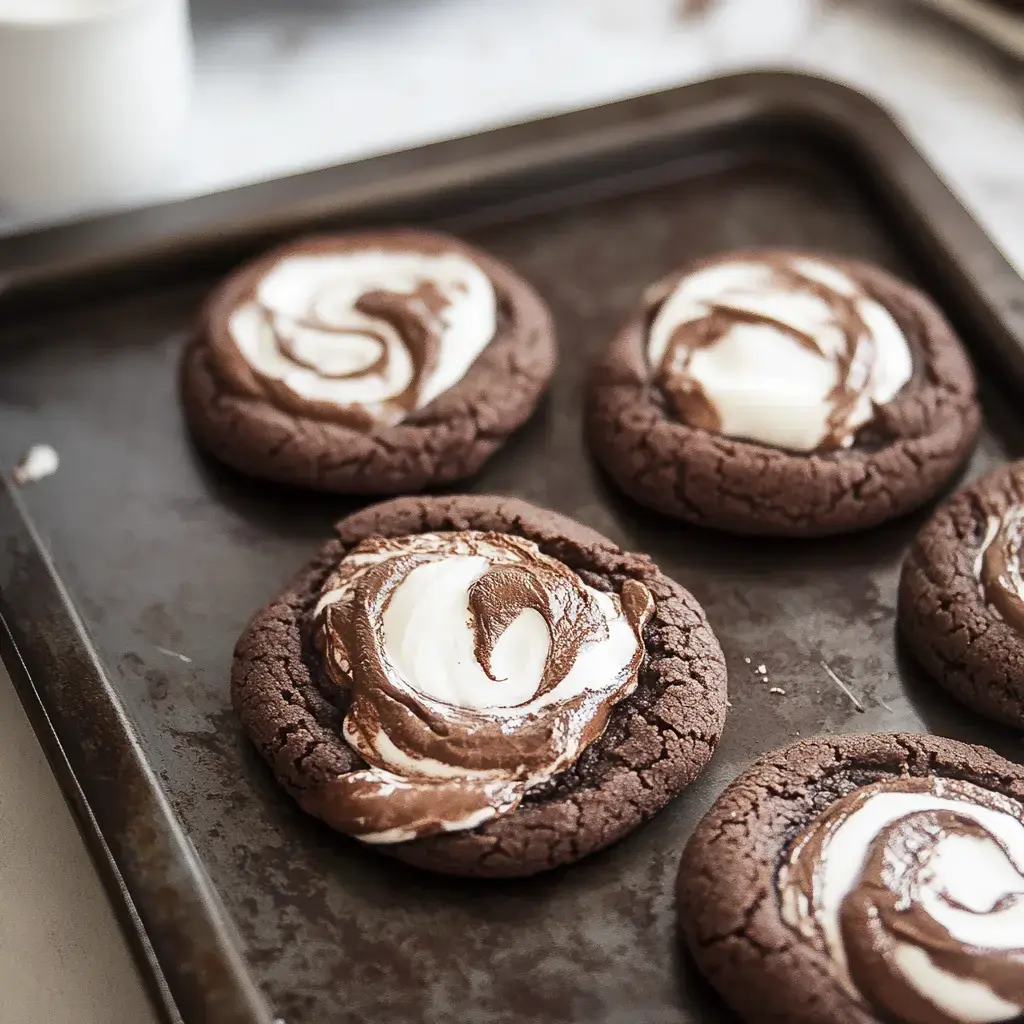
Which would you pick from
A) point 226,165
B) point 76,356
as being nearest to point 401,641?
point 76,356

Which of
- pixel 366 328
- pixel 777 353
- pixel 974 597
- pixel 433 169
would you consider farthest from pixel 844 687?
pixel 433 169

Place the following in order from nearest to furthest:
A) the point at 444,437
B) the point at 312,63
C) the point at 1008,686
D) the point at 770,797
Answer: the point at 770,797 → the point at 1008,686 → the point at 444,437 → the point at 312,63

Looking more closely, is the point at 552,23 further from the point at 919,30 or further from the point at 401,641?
the point at 401,641

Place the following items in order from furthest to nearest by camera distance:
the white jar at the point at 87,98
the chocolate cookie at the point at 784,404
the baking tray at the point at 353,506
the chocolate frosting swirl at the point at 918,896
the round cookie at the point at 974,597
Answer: the white jar at the point at 87,98 < the chocolate cookie at the point at 784,404 < the round cookie at the point at 974,597 < the baking tray at the point at 353,506 < the chocolate frosting swirl at the point at 918,896

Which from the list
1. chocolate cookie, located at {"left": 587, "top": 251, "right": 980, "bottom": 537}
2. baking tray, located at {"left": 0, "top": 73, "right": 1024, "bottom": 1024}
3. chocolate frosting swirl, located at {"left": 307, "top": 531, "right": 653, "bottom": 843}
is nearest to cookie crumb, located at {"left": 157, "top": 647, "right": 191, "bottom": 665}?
baking tray, located at {"left": 0, "top": 73, "right": 1024, "bottom": 1024}

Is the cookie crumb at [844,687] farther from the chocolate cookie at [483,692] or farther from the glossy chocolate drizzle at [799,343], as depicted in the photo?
the glossy chocolate drizzle at [799,343]

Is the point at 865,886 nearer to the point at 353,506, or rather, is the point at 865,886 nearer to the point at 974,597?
the point at 974,597

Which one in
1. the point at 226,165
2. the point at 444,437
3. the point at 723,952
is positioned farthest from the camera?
the point at 226,165

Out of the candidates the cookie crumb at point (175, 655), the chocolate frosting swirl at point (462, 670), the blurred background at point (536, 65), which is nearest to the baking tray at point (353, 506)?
Result: the cookie crumb at point (175, 655)
